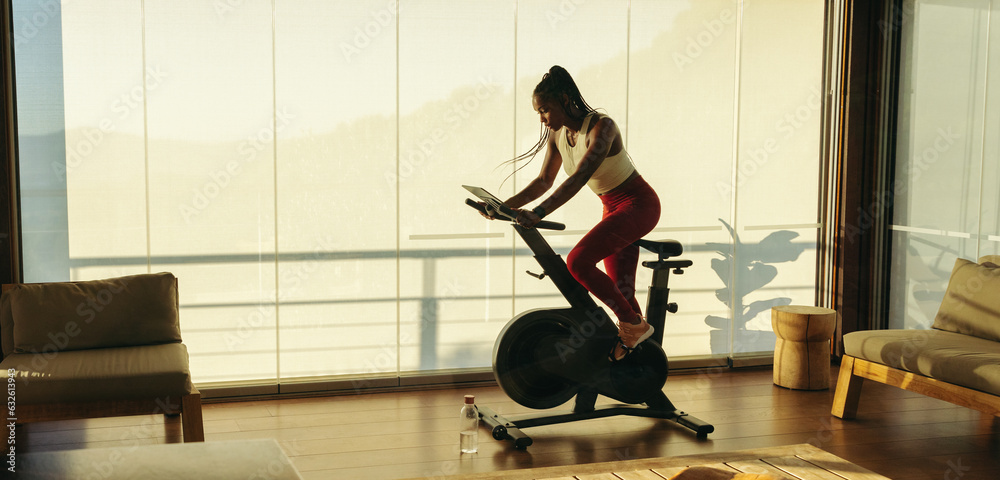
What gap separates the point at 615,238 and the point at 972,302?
1.72 metres

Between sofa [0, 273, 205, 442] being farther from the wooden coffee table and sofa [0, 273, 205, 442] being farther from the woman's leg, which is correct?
the woman's leg

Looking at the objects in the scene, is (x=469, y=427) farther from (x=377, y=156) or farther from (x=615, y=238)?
(x=377, y=156)

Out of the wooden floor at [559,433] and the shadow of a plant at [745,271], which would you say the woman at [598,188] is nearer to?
the wooden floor at [559,433]

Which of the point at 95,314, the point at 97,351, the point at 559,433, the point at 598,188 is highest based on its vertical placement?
the point at 598,188

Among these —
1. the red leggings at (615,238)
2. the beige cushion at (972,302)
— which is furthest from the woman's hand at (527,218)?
the beige cushion at (972,302)

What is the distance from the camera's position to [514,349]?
364 cm

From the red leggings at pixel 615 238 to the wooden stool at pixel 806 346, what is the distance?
1139 mm

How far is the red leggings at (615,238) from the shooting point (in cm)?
368

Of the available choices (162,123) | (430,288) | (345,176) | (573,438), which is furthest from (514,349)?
(162,123)

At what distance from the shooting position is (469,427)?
3.46m

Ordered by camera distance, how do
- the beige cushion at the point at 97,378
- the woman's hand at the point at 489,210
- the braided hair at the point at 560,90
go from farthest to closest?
the braided hair at the point at 560,90 → the woman's hand at the point at 489,210 → the beige cushion at the point at 97,378

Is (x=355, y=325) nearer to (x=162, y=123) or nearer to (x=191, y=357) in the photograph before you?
(x=191, y=357)

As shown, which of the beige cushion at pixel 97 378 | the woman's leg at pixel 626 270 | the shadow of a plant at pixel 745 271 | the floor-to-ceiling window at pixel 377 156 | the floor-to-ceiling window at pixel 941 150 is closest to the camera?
the beige cushion at pixel 97 378

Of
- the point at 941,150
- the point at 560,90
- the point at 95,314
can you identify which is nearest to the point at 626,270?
the point at 560,90
